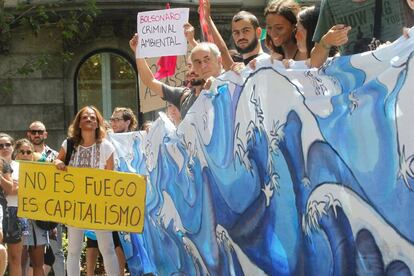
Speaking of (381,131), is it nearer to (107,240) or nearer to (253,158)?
(253,158)

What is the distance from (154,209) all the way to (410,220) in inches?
164

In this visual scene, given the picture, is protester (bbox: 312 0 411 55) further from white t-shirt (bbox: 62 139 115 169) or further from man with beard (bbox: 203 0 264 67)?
white t-shirt (bbox: 62 139 115 169)

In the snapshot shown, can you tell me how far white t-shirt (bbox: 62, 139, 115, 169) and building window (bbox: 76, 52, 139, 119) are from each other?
11174mm

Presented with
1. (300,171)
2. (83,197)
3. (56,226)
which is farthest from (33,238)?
(300,171)

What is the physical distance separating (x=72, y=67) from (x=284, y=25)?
559 inches

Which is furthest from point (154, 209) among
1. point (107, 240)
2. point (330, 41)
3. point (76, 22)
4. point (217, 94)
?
point (76, 22)

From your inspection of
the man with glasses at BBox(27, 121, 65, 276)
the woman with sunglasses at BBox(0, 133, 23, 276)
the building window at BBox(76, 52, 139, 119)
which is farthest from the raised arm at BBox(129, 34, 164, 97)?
the building window at BBox(76, 52, 139, 119)

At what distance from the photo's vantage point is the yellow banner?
882cm

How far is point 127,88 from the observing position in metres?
20.9

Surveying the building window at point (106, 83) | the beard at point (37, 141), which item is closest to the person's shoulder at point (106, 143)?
the beard at point (37, 141)

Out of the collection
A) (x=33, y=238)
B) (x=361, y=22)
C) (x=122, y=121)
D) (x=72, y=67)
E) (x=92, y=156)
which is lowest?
(x=33, y=238)

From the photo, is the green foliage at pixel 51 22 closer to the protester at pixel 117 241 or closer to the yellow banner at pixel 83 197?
the protester at pixel 117 241

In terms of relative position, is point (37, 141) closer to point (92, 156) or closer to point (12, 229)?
point (12, 229)

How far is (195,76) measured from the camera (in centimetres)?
737
